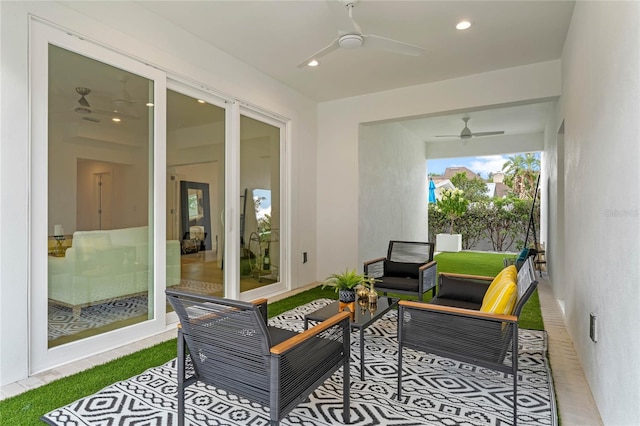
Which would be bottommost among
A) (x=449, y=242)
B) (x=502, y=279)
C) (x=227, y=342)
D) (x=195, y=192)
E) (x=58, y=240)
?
(x=449, y=242)

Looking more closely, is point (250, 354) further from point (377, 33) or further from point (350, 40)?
point (377, 33)

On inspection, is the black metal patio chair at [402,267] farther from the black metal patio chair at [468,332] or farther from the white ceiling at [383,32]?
the white ceiling at [383,32]

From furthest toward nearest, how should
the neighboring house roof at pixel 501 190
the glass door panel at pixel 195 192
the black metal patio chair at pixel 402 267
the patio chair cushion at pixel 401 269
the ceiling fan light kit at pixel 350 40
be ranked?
the neighboring house roof at pixel 501 190
the patio chair cushion at pixel 401 269
the black metal patio chair at pixel 402 267
the glass door panel at pixel 195 192
the ceiling fan light kit at pixel 350 40

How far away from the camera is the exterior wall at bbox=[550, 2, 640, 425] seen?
161cm

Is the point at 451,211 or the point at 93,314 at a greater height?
the point at 451,211

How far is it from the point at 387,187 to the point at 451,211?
4.93m

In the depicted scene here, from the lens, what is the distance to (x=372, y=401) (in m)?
2.21

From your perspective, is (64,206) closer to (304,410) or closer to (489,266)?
(304,410)

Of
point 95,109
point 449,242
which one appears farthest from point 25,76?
point 449,242

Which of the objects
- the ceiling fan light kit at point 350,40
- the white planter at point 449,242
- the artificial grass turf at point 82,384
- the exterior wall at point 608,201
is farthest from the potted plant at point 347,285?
the white planter at point 449,242

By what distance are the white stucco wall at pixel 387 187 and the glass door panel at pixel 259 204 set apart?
1.44m

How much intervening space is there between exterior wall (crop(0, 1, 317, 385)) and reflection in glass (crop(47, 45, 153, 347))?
0.21 meters

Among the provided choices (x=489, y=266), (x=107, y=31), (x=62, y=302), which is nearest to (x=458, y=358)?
(x=62, y=302)

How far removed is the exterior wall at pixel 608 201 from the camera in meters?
1.61
